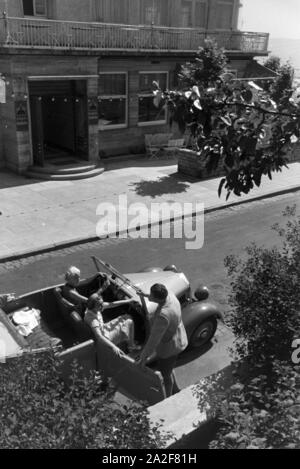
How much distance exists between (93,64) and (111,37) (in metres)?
1.59

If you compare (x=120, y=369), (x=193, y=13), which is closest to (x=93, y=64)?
(x=193, y=13)

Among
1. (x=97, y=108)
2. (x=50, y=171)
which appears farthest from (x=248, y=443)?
(x=97, y=108)

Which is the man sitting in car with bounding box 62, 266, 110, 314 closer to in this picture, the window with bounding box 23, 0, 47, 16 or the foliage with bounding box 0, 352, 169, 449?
the foliage with bounding box 0, 352, 169, 449

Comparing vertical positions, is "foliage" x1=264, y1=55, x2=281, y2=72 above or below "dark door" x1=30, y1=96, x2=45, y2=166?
above

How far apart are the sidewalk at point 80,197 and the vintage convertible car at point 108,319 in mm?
Answer: 3933

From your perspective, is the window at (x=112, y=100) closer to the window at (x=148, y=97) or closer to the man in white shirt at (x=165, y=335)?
the window at (x=148, y=97)

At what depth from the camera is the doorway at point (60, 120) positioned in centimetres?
1625

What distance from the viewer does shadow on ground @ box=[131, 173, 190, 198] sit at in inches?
586

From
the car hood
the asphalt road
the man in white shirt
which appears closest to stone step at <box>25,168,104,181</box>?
the asphalt road

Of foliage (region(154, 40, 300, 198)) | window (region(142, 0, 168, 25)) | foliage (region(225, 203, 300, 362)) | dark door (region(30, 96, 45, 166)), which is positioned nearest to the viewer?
foliage (region(154, 40, 300, 198))

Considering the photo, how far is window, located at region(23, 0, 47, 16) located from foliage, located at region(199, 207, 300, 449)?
574 inches

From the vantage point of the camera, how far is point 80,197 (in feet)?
46.6

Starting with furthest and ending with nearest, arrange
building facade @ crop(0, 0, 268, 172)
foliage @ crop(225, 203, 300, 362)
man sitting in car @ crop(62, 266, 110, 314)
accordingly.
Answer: building facade @ crop(0, 0, 268, 172) < man sitting in car @ crop(62, 266, 110, 314) < foliage @ crop(225, 203, 300, 362)

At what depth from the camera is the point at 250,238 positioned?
11.7m
